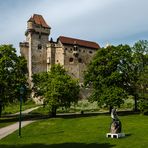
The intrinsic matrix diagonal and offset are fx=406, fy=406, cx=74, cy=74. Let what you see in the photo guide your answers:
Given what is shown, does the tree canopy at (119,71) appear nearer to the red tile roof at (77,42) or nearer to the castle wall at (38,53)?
the castle wall at (38,53)

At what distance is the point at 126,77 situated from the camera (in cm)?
6981

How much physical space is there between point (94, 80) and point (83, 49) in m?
66.2

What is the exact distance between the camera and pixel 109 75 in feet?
226

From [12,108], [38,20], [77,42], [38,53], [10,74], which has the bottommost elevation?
[12,108]

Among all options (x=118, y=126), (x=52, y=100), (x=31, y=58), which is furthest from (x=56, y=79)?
(x=31, y=58)

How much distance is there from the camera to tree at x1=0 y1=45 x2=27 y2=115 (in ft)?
197

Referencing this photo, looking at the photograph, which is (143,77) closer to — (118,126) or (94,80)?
(94,80)

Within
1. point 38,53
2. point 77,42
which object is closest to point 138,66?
point 38,53

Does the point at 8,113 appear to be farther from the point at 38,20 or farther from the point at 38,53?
the point at 38,20

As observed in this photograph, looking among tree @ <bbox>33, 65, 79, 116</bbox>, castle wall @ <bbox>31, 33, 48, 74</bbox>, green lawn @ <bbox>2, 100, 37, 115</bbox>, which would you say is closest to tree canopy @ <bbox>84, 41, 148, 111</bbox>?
tree @ <bbox>33, 65, 79, 116</bbox>

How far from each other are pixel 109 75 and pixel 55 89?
36.7ft

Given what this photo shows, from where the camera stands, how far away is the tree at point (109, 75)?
64438mm

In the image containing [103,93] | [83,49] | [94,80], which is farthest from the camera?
[83,49]

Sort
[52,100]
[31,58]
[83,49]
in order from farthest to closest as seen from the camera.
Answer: [83,49] → [31,58] → [52,100]
